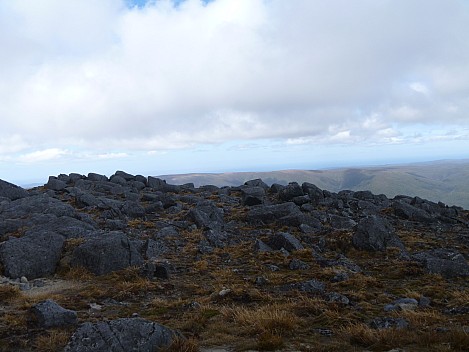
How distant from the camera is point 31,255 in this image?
17609mm

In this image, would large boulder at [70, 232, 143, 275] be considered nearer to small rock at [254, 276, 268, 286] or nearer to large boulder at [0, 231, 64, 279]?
large boulder at [0, 231, 64, 279]

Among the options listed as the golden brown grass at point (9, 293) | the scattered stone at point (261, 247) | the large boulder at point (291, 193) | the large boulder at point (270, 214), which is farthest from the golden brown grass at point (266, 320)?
the large boulder at point (291, 193)

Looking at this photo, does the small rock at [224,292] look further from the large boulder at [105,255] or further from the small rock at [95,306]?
the large boulder at [105,255]

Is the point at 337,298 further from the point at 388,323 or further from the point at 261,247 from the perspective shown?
the point at 261,247

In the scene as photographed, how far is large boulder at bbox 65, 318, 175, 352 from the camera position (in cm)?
844

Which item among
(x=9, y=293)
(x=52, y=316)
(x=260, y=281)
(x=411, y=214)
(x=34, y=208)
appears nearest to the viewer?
(x=52, y=316)

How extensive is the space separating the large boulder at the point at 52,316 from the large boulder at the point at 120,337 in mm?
2327

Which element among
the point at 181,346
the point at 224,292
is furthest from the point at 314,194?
the point at 181,346

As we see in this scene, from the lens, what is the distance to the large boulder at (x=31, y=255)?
55.7 ft

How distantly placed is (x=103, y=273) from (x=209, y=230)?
9.19 m

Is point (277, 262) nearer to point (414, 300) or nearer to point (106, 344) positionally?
point (414, 300)

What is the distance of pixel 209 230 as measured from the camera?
25.5m

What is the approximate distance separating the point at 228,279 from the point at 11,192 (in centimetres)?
2691

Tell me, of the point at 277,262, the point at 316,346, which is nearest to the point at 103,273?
the point at 277,262
